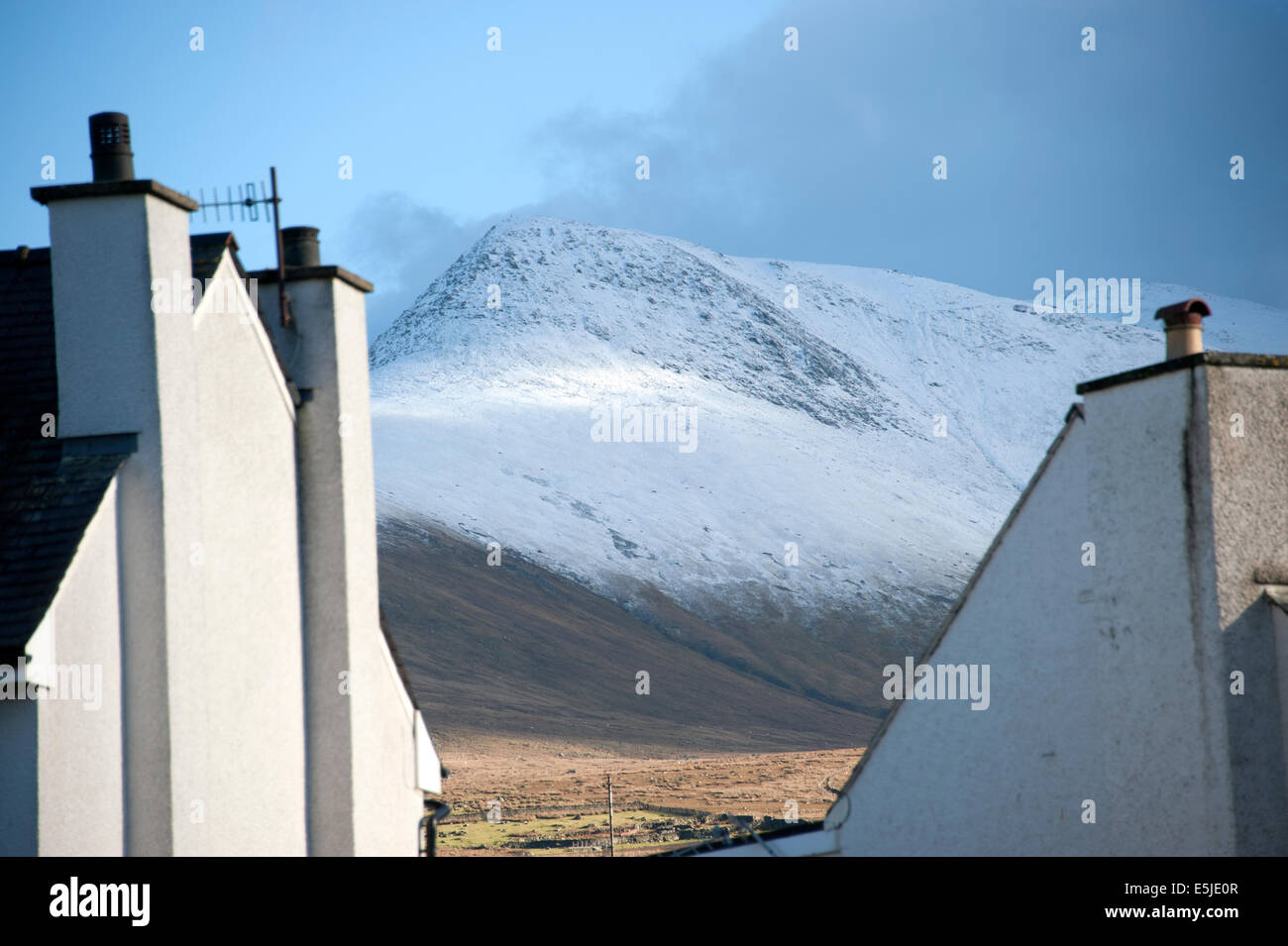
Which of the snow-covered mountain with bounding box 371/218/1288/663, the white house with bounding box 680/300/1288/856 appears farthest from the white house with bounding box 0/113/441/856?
the snow-covered mountain with bounding box 371/218/1288/663

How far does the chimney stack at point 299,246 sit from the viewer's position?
13.5 m

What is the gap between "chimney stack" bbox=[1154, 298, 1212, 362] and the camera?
11.0 m

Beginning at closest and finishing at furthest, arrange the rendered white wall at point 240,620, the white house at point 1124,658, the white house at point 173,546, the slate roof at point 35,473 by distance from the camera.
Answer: the slate roof at point 35,473 → the white house at point 173,546 → the white house at point 1124,658 → the rendered white wall at point 240,620

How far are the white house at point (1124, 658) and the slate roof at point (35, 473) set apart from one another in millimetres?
6848

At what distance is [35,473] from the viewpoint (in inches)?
388

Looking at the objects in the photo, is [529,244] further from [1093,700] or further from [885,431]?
[1093,700]

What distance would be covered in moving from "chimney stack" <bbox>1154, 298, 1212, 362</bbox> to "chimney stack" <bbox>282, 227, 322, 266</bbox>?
7.54 metres

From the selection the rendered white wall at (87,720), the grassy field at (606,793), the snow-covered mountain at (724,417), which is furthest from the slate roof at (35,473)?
the snow-covered mountain at (724,417)

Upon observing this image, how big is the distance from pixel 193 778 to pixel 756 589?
322ft

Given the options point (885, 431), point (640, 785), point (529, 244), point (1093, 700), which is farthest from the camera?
point (529, 244)

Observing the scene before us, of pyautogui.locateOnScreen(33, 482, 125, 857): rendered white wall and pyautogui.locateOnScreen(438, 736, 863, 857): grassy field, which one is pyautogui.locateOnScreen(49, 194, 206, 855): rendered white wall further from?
pyautogui.locateOnScreen(438, 736, 863, 857): grassy field

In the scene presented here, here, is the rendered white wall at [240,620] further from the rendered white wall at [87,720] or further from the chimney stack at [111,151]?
the chimney stack at [111,151]

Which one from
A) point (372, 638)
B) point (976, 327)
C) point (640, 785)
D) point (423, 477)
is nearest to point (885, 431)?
point (976, 327)

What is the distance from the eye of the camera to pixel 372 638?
1321 centimetres
